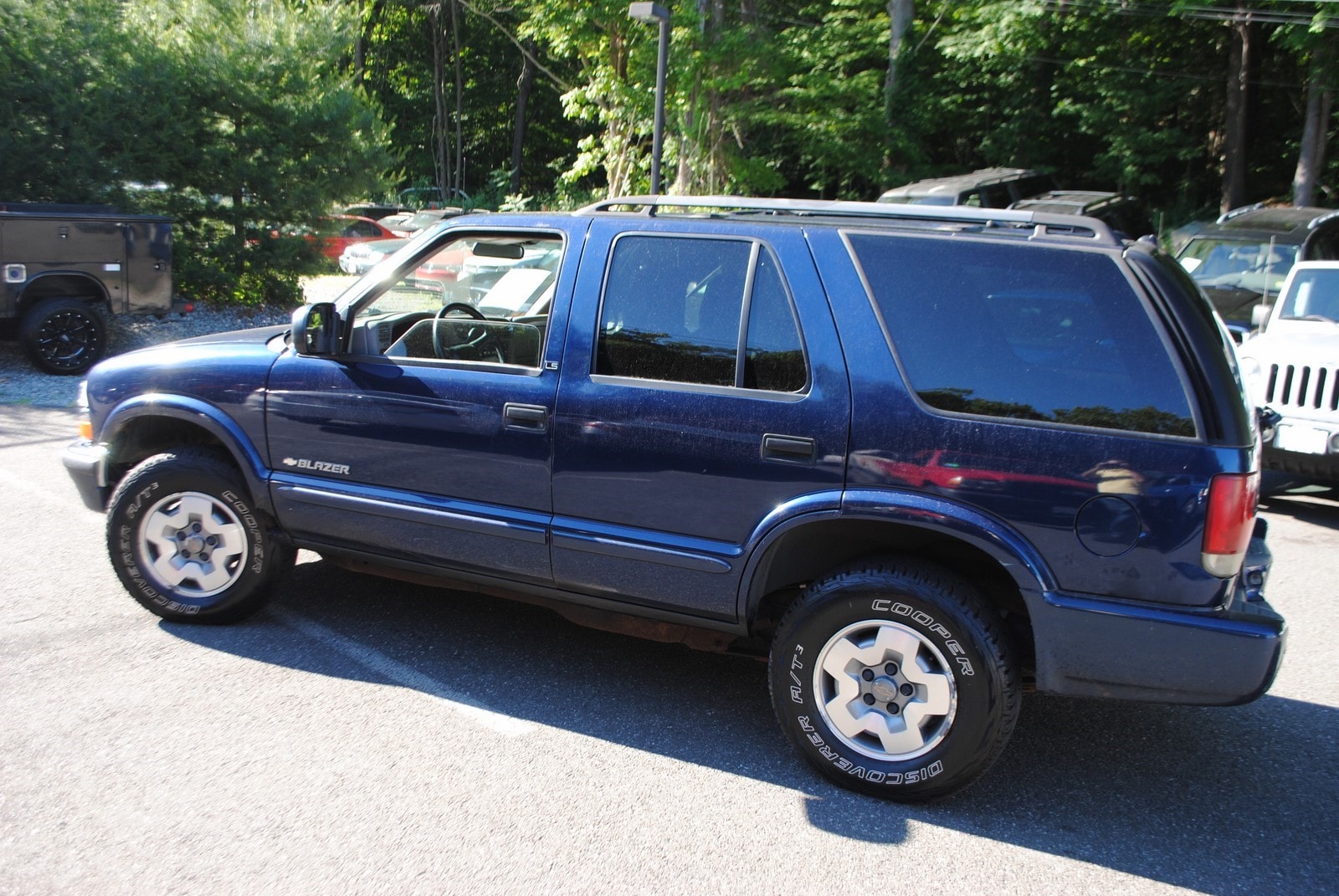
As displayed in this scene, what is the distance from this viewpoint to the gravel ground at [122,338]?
10602 mm

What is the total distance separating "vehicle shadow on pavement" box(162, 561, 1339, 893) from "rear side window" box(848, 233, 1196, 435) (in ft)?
4.26

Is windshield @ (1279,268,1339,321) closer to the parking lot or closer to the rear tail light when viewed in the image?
the parking lot

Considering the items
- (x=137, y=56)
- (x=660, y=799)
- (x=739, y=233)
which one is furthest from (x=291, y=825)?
(x=137, y=56)

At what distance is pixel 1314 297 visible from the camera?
8.15 metres

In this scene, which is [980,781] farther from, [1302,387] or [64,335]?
[64,335]

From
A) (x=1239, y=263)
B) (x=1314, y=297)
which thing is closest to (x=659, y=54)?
(x=1239, y=263)

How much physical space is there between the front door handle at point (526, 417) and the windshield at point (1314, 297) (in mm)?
6477

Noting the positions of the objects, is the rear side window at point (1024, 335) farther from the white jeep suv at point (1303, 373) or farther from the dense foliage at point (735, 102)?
the dense foliage at point (735, 102)

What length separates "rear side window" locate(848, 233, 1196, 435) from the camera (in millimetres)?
3285

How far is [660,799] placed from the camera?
3.58 m

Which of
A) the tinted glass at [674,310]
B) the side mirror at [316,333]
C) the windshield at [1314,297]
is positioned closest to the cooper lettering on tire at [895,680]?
the tinted glass at [674,310]

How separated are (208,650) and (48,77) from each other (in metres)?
11.3

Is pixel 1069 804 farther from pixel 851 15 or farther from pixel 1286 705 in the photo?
pixel 851 15

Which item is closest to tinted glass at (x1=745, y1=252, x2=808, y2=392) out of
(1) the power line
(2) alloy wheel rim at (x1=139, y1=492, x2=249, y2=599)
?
(2) alloy wheel rim at (x1=139, y1=492, x2=249, y2=599)
